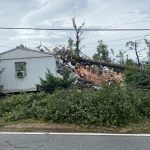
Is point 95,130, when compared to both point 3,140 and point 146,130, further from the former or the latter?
point 3,140

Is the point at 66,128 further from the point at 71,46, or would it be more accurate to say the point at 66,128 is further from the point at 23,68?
the point at 71,46

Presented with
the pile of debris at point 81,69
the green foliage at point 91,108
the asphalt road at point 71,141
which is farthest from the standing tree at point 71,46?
the asphalt road at point 71,141

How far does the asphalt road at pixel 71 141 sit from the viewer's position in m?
8.73

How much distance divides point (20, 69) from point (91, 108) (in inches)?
944

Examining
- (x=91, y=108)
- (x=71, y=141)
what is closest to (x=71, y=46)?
(x=91, y=108)

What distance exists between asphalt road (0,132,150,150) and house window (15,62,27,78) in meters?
24.9

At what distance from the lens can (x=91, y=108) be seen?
12.6 meters

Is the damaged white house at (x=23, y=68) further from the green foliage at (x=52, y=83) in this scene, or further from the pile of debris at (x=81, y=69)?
the green foliage at (x=52, y=83)

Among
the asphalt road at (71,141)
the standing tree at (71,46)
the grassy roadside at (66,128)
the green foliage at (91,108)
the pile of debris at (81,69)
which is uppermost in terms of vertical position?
the standing tree at (71,46)

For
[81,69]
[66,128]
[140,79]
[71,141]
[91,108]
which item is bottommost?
[71,141]

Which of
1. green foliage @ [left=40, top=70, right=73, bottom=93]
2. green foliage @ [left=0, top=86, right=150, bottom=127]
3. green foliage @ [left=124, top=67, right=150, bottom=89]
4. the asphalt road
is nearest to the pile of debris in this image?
green foliage @ [left=40, top=70, right=73, bottom=93]

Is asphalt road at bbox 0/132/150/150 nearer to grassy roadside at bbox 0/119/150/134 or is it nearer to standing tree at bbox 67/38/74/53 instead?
grassy roadside at bbox 0/119/150/134

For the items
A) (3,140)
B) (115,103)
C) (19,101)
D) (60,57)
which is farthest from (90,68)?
(3,140)

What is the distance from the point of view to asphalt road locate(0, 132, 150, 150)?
8734 millimetres
